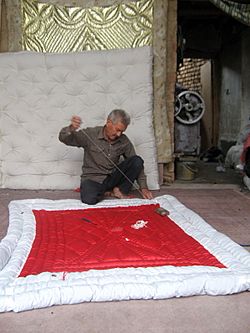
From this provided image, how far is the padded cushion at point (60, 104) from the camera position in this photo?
3.68m

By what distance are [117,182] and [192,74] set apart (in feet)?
24.3

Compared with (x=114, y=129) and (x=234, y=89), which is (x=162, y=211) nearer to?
(x=114, y=129)

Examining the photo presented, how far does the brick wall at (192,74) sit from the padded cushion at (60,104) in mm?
5870

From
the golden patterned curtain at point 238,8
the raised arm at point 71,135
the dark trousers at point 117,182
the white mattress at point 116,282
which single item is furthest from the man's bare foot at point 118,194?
the golden patterned curtain at point 238,8

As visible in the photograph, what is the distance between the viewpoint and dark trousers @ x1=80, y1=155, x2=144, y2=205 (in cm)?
292

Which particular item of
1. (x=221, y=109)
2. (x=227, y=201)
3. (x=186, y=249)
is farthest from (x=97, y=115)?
(x=221, y=109)

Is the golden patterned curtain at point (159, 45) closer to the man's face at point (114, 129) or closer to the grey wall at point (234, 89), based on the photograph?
the man's face at point (114, 129)

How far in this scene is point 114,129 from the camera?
2.82 meters

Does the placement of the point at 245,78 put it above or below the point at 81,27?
below

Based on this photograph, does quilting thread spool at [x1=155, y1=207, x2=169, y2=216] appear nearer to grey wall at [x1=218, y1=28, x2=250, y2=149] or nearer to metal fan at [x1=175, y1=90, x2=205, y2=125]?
metal fan at [x1=175, y1=90, x2=205, y2=125]

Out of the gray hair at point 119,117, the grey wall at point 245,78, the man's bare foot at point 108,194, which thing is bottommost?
the man's bare foot at point 108,194

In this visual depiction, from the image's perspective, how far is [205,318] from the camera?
1.31 metres

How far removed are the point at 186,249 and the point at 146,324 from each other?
0.64 metres

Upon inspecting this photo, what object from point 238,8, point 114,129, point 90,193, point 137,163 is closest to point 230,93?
point 238,8
